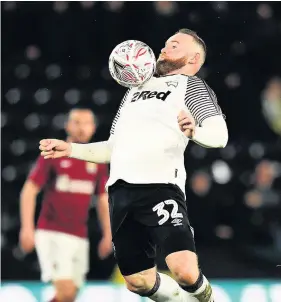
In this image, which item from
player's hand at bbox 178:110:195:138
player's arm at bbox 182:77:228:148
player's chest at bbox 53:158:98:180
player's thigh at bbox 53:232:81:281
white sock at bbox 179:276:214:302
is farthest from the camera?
player's chest at bbox 53:158:98:180

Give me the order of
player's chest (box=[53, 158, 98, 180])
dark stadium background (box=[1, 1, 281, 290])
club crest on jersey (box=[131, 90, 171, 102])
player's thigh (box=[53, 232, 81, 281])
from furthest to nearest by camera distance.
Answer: dark stadium background (box=[1, 1, 281, 290]), player's chest (box=[53, 158, 98, 180]), player's thigh (box=[53, 232, 81, 281]), club crest on jersey (box=[131, 90, 171, 102])

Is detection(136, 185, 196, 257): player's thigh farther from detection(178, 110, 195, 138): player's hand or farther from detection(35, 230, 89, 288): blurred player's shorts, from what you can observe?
detection(35, 230, 89, 288): blurred player's shorts

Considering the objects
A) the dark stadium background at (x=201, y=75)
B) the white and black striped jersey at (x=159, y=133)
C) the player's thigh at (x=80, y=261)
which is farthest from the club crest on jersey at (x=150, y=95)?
the dark stadium background at (x=201, y=75)

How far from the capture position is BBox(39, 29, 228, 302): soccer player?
3.25m

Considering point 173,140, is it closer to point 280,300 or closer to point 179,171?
point 179,171

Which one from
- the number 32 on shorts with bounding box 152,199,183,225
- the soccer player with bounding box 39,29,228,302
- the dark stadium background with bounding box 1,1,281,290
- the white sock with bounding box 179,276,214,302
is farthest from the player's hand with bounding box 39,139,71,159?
the dark stadium background with bounding box 1,1,281,290

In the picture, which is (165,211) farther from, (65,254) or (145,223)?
(65,254)

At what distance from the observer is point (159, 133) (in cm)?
335

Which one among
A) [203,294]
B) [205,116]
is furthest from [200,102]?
[203,294]

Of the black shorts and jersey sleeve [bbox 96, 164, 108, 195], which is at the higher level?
the black shorts

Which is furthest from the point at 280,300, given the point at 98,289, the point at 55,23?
the point at 55,23

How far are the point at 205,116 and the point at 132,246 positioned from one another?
0.64 m

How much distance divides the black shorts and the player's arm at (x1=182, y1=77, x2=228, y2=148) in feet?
0.96

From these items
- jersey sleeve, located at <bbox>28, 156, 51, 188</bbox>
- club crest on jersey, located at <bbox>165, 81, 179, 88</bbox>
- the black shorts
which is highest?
club crest on jersey, located at <bbox>165, 81, 179, 88</bbox>
